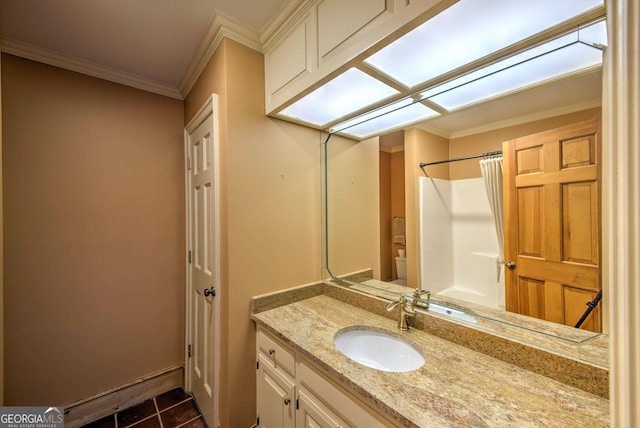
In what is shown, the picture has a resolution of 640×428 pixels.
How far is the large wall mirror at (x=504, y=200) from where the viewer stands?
82 centimetres

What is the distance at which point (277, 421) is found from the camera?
1219 mm

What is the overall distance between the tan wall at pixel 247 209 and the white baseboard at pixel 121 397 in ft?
3.03

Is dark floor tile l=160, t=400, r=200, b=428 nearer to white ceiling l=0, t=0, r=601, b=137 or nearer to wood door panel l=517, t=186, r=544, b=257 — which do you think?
wood door panel l=517, t=186, r=544, b=257

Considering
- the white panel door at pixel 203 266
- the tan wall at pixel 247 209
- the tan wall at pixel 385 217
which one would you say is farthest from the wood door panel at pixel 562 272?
the white panel door at pixel 203 266

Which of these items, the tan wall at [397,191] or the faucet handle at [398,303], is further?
the tan wall at [397,191]

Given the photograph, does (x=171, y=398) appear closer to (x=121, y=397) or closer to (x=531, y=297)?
(x=121, y=397)

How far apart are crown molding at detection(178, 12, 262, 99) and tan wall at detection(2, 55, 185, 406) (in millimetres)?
634

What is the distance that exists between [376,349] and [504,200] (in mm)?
887

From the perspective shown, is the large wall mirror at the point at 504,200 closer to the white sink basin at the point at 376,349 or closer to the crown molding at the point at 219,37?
the white sink basin at the point at 376,349

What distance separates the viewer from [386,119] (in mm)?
1421

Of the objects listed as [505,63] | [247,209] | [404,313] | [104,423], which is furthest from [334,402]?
[104,423]

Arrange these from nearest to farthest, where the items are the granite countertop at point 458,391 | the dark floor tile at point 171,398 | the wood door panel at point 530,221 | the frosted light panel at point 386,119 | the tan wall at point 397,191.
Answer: the granite countertop at point 458,391 → the wood door panel at point 530,221 → the frosted light panel at point 386,119 → the tan wall at point 397,191 → the dark floor tile at point 171,398

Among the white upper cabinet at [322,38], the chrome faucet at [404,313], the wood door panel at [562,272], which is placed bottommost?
the chrome faucet at [404,313]

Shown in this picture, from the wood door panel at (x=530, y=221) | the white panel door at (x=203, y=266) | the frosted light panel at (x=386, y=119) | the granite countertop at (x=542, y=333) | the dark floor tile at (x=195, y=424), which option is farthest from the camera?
the dark floor tile at (x=195, y=424)
